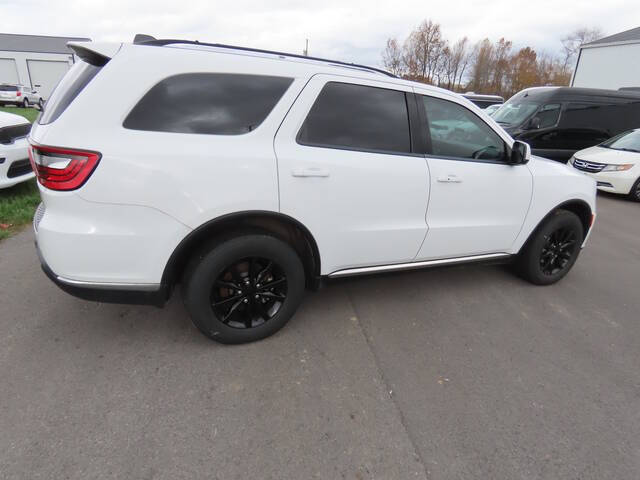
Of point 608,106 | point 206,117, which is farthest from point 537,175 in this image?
point 608,106

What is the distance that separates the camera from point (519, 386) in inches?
94.9

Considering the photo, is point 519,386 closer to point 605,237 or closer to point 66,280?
point 66,280

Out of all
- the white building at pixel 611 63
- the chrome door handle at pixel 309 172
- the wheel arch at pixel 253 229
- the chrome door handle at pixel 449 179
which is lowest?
the wheel arch at pixel 253 229

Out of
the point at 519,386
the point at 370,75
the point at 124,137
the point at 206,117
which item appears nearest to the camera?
the point at 124,137

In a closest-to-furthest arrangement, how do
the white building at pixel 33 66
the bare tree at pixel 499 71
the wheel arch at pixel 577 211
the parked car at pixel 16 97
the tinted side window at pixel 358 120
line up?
the tinted side window at pixel 358 120, the wheel arch at pixel 577 211, the parked car at pixel 16 97, the white building at pixel 33 66, the bare tree at pixel 499 71

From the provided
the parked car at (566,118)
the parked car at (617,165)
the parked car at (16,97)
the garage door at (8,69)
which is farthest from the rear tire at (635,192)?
the garage door at (8,69)

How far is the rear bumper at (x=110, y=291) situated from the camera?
2158mm

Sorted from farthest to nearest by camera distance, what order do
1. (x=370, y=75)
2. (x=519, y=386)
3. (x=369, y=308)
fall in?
(x=369, y=308)
(x=370, y=75)
(x=519, y=386)

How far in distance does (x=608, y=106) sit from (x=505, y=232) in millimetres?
9233

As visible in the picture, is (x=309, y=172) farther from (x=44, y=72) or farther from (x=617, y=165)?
(x=44, y=72)

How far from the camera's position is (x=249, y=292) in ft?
8.38

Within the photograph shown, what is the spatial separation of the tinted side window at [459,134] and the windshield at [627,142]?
24.1 ft

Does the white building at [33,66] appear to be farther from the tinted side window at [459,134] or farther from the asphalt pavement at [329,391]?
the tinted side window at [459,134]

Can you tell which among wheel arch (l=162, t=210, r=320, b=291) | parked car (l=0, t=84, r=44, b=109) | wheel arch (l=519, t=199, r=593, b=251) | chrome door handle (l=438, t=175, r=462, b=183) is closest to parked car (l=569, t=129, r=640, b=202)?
wheel arch (l=519, t=199, r=593, b=251)
